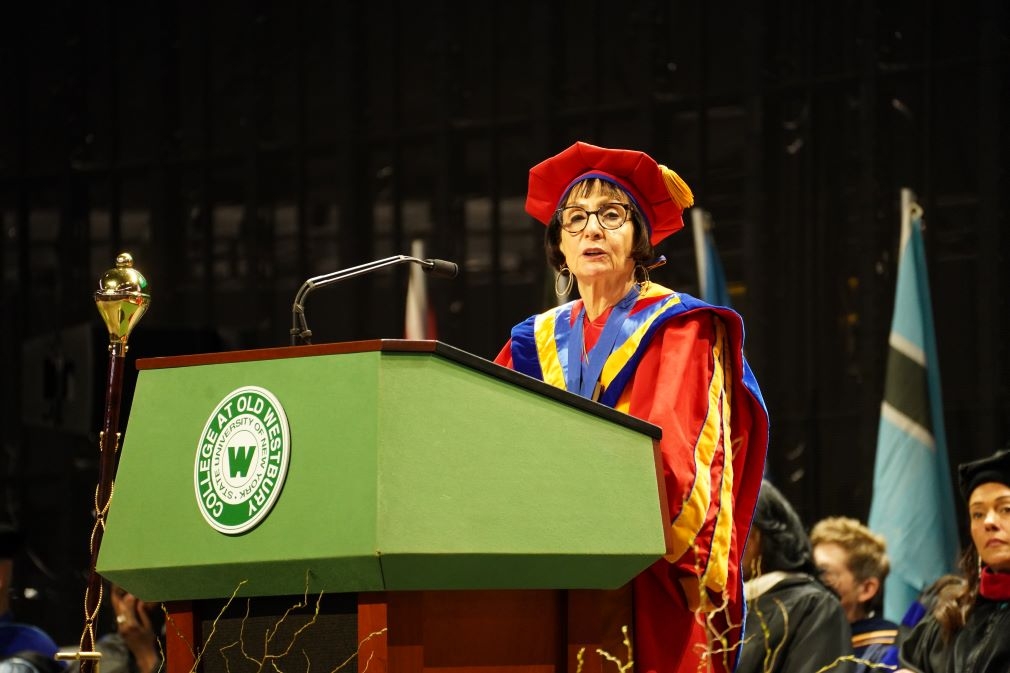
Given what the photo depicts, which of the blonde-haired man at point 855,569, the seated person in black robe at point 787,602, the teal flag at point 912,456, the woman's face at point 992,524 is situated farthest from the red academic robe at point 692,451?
the teal flag at point 912,456

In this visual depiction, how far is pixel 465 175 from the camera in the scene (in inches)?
357

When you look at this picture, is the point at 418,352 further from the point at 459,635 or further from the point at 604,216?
the point at 604,216

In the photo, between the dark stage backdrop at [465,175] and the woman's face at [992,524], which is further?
the dark stage backdrop at [465,175]

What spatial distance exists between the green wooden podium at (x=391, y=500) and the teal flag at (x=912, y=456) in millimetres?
3975

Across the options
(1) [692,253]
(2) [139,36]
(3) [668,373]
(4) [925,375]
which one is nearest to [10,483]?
(2) [139,36]

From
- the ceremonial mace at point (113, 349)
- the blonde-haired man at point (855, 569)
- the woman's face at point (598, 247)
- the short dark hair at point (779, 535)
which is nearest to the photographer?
the ceremonial mace at point (113, 349)

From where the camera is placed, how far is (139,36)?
10.4m

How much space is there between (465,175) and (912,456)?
3.79 metres

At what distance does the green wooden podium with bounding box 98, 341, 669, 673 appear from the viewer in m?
1.95

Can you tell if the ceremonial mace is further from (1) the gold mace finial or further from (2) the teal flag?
(2) the teal flag

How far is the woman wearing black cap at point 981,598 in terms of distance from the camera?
149 inches

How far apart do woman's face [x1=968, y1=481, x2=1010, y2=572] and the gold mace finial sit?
218 cm

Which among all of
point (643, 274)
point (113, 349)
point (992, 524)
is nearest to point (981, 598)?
point (992, 524)

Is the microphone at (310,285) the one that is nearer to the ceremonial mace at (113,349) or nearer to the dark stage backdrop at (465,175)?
the ceremonial mace at (113,349)
